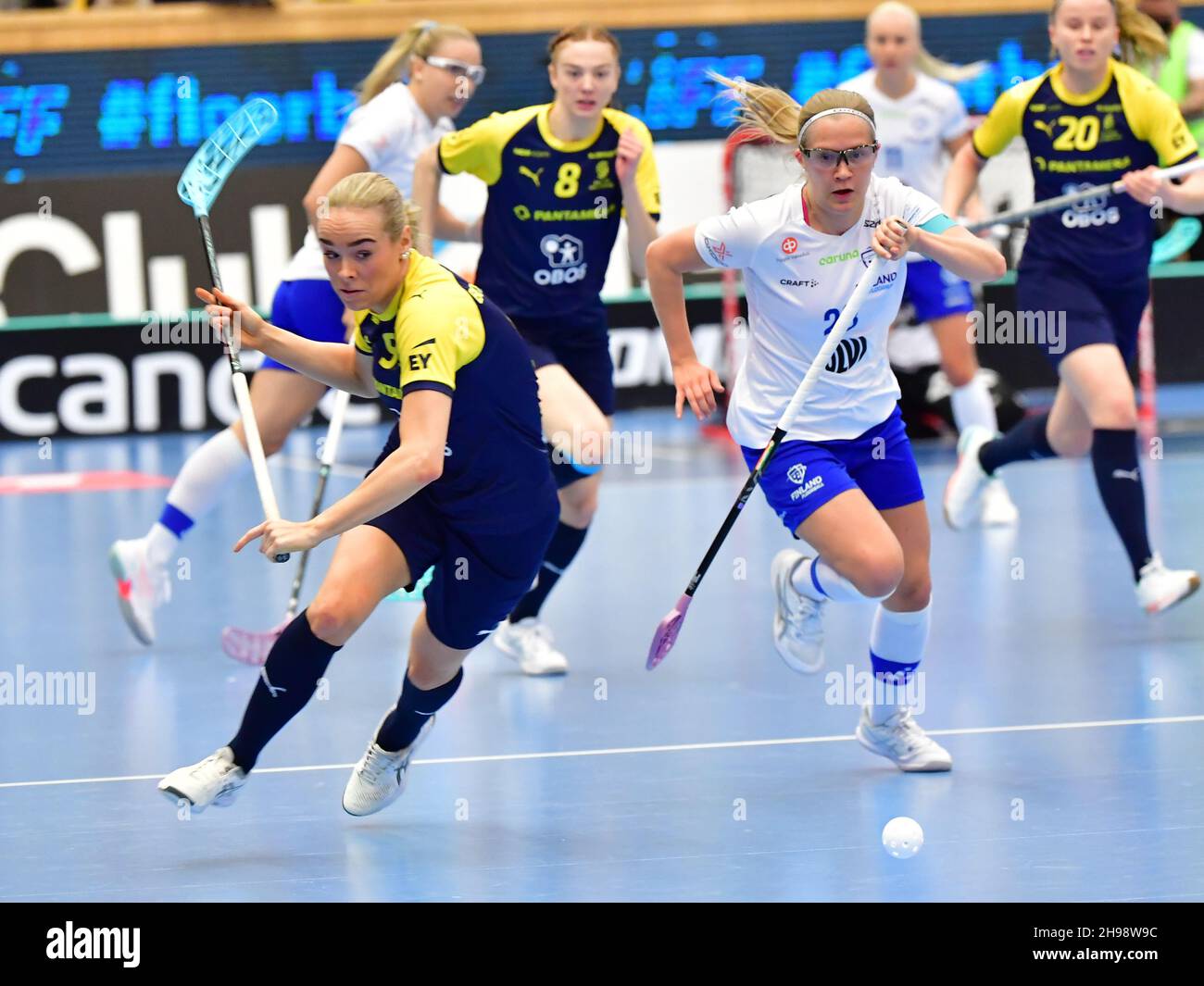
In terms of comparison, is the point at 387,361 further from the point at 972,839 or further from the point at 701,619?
the point at 701,619

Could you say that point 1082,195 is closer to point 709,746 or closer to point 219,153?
point 709,746

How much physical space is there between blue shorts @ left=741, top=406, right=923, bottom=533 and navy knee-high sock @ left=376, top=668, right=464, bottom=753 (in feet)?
3.07

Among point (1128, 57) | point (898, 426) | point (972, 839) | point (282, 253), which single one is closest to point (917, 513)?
point (898, 426)

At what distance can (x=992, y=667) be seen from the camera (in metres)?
6.05

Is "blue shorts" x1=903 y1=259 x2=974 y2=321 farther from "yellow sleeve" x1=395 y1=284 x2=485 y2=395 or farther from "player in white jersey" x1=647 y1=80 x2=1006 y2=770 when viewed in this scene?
"yellow sleeve" x1=395 y1=284 x2=485 y2=395

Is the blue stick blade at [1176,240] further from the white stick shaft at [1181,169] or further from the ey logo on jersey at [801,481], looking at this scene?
the ey logo on jersey at [801,481]

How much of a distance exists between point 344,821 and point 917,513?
1611 millimetres

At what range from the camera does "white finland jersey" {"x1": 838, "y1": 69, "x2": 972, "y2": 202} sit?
8.77m

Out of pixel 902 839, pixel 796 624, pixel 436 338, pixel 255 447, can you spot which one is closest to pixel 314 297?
pixel 255 447

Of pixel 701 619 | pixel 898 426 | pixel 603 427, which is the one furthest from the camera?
pixel 701 619

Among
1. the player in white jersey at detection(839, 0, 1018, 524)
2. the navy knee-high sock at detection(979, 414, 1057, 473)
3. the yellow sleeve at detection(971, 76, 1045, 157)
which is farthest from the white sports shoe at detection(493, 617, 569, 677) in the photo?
the player in white jersey at detection(839, 0, 1018, 524)

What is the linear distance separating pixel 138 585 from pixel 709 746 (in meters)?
2.22

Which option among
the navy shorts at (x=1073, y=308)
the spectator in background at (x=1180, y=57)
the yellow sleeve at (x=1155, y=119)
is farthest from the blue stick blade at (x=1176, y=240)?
the yellow sleeve at (x=1155, y=119)

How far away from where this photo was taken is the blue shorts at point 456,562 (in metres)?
4.48
